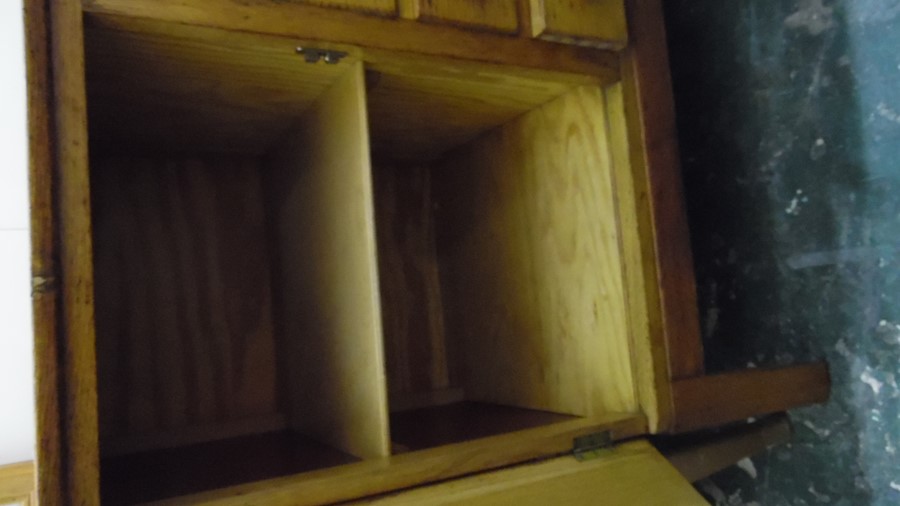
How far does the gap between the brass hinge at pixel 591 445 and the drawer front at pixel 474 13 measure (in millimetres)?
476

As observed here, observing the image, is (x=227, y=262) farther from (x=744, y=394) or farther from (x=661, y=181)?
(x=744, y=394)

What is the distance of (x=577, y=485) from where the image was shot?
0.76 meters

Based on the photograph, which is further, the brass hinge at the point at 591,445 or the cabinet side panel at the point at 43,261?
the brass hinge at the point at 591,445

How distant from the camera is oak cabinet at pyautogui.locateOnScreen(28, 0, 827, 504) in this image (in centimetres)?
64

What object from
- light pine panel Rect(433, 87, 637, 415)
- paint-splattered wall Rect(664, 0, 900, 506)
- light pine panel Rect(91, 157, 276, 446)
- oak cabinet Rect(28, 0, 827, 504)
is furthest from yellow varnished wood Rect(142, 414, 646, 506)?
light pine panel Rect(91, 157, 276, 446)

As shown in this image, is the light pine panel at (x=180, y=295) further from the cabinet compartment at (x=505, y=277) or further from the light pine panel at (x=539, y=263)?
the light pine panel at (x=539, y=263)

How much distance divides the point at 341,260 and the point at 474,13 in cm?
32

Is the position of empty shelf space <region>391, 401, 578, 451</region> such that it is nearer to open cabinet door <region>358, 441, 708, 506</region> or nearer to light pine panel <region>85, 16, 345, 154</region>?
open cabinet door <region>358, 441, 708, 506</region>

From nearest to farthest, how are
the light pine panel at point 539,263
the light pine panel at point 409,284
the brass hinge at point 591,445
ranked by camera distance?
the brass hinge at point 591,445
the light pine panel at point 539,263
the light pine panel at point 409,284

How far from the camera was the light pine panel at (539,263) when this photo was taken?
0.91 m

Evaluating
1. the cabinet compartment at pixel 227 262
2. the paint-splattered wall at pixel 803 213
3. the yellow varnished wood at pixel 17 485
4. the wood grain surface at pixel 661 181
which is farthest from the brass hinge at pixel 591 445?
the yellow varnished wood at pixel 17 485

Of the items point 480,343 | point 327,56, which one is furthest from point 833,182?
point 327,56

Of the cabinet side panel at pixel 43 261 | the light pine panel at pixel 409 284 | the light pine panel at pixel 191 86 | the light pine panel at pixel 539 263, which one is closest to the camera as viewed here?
the cabinet side panel at pixel 43 261

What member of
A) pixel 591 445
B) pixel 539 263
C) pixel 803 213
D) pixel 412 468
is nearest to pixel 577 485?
pixel 591 445
